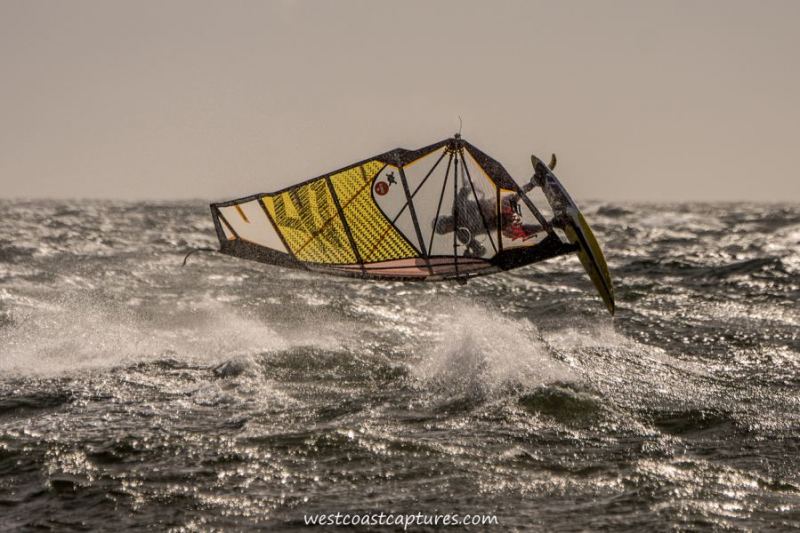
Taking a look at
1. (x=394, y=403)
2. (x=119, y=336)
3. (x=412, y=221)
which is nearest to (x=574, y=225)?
(x=412, y=221)

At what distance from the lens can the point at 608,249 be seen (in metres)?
26.9

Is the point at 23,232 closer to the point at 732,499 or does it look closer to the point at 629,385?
the point at 629,385

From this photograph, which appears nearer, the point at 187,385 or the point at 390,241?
the point at 187,385

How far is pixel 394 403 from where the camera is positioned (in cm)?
1012

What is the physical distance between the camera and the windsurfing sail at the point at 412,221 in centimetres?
Answer: 1194

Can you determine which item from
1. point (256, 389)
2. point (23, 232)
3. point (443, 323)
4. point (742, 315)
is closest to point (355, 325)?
point (443, 323)

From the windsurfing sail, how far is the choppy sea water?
1.17 m

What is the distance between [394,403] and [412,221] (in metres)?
3.62

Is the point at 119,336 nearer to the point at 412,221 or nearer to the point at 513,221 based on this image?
the point at 412,221

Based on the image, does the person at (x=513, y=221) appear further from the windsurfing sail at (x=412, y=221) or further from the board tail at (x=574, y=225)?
the board tail at (x=574, y=225)

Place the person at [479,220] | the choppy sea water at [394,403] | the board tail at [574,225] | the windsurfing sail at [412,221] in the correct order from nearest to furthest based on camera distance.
A: the choppy sea water at [394,403] → the board tail at [574,225] → the windsurfing sail at [412,221] → the person at [479,220]

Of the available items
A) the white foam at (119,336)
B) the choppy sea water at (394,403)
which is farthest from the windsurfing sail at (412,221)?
the white foam at (119,336)

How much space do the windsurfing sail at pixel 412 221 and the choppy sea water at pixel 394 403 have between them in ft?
3.84

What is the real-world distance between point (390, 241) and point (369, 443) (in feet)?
17.1
